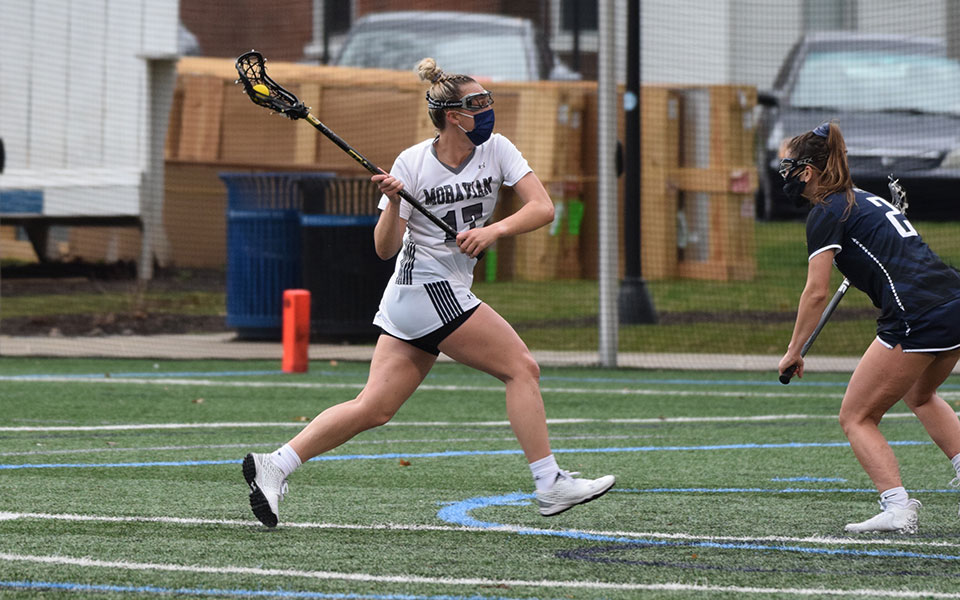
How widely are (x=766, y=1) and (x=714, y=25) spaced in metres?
5.39

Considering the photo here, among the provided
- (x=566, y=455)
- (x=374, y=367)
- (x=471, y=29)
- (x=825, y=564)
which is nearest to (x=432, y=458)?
(x=566, y=455)

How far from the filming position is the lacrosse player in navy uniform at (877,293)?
20.4 feet

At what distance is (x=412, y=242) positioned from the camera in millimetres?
6328

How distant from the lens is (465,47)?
20312 mm

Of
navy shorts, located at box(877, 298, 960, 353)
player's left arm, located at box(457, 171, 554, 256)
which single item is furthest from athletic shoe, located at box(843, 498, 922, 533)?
player's left arm, located at box(457, 171, 554, 256)

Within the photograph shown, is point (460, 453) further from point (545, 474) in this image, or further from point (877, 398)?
point (877, 398)

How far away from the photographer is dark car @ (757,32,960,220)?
64.9 feet

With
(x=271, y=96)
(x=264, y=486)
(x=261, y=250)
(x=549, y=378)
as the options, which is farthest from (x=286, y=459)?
(x=261, y=250)

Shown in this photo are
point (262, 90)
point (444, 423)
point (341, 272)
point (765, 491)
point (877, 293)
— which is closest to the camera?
point (877, 293)

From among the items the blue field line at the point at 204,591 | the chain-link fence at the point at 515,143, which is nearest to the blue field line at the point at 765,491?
the blue field line at the point at 204,591

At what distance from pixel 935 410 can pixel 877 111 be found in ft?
47.1

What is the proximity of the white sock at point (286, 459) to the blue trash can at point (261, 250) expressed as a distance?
30.2 feet

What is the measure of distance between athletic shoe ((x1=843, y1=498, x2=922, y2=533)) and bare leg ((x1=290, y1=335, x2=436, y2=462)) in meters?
1.83

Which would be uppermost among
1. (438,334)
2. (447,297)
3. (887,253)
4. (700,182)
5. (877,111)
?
(877,111)
